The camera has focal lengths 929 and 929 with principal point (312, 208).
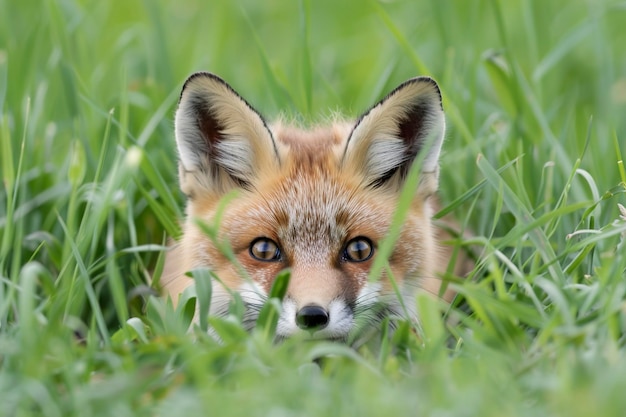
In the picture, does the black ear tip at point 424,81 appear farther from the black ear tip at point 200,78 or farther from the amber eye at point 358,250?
the black ear tip at point 200,78

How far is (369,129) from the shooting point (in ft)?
14.9

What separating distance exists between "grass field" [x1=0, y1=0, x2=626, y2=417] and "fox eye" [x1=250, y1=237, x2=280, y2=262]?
1.75 ft

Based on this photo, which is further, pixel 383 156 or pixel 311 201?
pixel 383 156

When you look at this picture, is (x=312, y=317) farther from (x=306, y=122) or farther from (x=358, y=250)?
(x=306, y=122)

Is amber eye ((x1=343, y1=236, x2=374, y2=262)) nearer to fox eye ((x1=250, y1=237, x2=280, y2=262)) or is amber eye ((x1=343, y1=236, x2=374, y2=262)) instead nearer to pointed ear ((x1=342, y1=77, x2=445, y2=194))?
fox eye ((x1=250, y1=237, x2=280, y2=262))

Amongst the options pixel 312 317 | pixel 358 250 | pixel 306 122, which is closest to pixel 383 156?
pixel 358 250

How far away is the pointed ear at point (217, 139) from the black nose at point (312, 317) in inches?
42.6

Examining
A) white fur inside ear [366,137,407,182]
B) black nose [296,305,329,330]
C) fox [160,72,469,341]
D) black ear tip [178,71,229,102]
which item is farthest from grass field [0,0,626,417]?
black ear tip [178,71,229,102]

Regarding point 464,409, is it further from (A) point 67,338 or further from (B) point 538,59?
(B) point 538,59

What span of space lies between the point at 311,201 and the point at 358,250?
0.33m

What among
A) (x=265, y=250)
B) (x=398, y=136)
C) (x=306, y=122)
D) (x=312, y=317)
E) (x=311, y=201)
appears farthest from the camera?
(x=306, y=122)

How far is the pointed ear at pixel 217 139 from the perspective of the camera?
4.51 m

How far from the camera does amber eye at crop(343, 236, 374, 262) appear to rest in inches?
169

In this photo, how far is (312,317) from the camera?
3.78m
